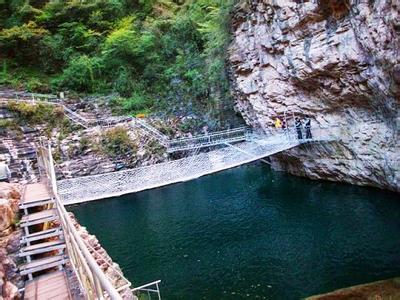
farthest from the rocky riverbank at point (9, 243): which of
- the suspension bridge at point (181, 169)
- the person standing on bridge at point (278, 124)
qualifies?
the person standing on bridge at point (278, 124)

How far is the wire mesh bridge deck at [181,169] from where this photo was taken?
9.74 m

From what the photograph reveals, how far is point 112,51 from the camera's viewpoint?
20219 mm

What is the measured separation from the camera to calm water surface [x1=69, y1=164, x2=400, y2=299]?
21.9ft

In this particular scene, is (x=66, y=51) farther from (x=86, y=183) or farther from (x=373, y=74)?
(x=373, y=74)

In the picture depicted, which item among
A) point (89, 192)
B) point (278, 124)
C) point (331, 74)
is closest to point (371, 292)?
point (331, 74)

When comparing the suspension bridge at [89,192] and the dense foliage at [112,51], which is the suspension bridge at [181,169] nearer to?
the suspension bridge at [89,192]

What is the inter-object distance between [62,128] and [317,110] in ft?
37.7

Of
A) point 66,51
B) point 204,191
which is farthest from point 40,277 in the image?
point 66,51

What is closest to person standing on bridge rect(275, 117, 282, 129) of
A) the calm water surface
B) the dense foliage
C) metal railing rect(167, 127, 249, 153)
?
the calm water surface

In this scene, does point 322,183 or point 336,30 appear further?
point 322,183

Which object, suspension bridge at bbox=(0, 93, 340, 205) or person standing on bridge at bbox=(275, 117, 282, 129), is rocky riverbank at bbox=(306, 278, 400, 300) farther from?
person standing on bridge at bbox=(275, 117, 282, 129)

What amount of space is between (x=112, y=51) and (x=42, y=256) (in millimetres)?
18104

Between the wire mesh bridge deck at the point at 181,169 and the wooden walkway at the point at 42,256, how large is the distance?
16.9 ft

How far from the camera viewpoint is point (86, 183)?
9.76 m
